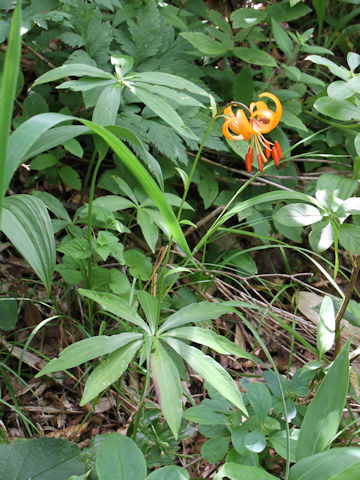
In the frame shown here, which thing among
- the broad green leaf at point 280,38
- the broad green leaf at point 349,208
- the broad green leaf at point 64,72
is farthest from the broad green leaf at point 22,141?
the broad green leaf at point 280,38

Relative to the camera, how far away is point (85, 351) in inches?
42.3

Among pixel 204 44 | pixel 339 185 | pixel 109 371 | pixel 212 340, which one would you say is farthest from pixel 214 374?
pixel 204 44

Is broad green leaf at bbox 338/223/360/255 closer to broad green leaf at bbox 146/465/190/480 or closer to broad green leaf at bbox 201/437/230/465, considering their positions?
broad green leaf at bbox 201/437/230/465

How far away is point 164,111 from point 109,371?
64 cm

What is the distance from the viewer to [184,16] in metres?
2.17

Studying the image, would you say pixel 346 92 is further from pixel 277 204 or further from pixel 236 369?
pixel 236 369

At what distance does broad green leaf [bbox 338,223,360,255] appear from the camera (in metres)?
1.27

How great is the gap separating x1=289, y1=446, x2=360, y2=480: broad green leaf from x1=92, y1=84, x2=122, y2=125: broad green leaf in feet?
2.80

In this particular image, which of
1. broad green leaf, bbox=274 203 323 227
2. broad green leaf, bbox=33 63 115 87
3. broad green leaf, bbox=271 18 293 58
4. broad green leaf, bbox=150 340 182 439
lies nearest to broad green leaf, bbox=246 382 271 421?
broad green leaf, bbox=150 340 182 439

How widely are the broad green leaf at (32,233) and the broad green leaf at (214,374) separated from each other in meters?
0.35

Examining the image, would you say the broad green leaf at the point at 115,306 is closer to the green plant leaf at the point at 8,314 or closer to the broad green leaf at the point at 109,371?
the broad green leaf at the point at 109,371

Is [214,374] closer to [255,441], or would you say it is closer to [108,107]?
[255,441]

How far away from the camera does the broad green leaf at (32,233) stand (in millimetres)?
954

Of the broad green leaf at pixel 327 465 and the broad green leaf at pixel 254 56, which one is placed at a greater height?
the broad green leaf at pixel 254 56
